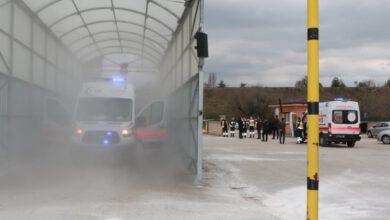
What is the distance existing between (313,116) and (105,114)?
13.0 meters

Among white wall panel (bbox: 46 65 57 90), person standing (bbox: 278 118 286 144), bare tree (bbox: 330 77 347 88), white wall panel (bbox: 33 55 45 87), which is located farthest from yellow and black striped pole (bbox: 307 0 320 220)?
bare tree (bbox: 330 77 347 88)

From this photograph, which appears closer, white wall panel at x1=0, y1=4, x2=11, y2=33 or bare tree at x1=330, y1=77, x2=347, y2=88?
white wall panel at x1=0, y1=4, x2=11, y2=33

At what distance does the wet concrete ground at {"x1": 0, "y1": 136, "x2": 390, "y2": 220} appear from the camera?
9188 mm

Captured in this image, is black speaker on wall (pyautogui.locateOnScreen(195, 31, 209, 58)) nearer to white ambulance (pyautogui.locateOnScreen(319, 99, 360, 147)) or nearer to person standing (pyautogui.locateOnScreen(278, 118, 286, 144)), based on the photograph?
white ambulance (pyautogui.locateOnScreen(319, 99, 360, 147))

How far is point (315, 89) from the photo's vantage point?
5.32m

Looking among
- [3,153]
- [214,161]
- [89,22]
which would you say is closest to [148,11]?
[89,22]

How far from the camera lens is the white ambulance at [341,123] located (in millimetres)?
28922

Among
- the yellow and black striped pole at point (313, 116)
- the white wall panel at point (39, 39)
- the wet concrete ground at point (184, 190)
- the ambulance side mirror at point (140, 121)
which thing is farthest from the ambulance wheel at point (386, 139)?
the yellow and black striped pole at point (313, 116)

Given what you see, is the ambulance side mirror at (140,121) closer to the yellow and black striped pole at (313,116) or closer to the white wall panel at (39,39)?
the white wall panel at (39,39)

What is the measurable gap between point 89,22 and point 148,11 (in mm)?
2800

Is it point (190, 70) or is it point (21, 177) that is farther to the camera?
point (190, 70)

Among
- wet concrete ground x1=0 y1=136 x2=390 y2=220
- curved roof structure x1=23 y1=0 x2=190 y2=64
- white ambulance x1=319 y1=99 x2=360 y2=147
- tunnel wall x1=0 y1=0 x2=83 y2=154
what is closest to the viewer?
wet concrete ground x1=0 y1=136 x2=390 y2=220

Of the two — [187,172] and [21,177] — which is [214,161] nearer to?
[187,172]

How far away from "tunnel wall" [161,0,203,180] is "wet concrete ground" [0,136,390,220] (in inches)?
34.6
